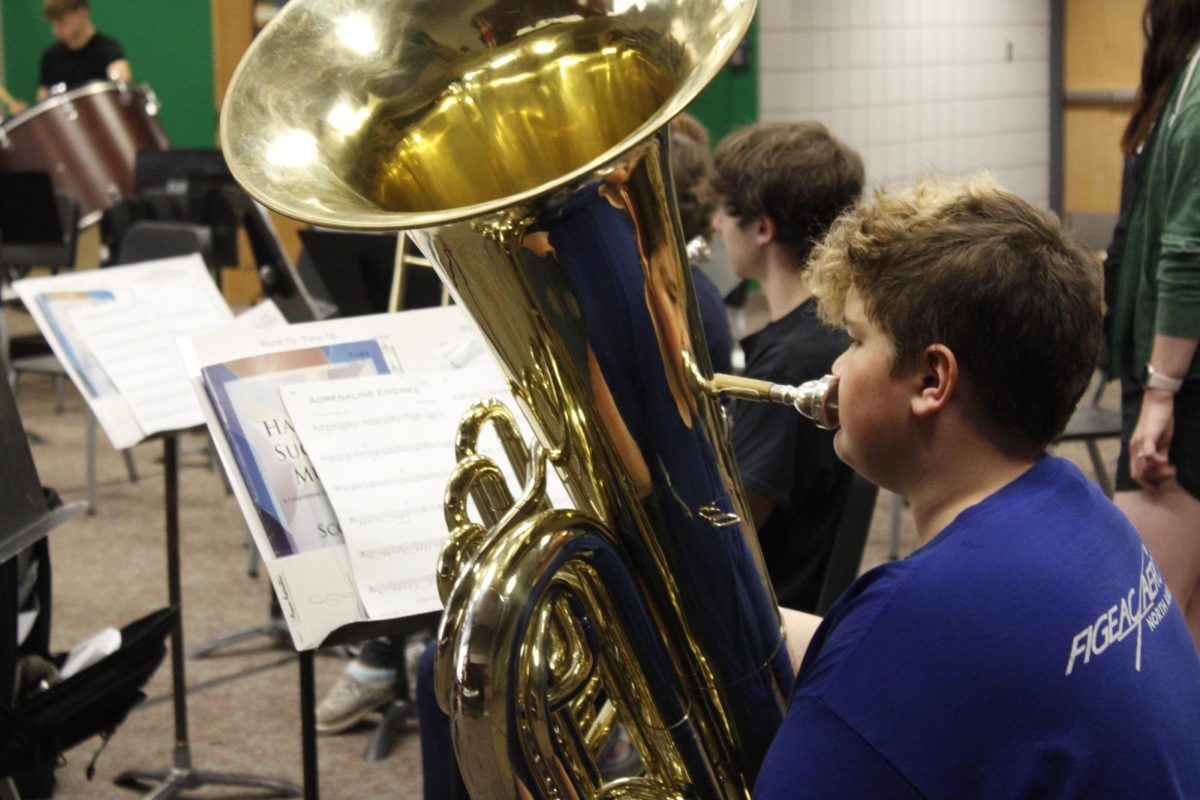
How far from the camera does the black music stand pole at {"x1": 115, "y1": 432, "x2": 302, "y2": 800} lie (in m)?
2.47

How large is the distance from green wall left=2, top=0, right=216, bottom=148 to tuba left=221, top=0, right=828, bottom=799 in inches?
268

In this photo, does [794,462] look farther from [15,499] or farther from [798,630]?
[15,499]

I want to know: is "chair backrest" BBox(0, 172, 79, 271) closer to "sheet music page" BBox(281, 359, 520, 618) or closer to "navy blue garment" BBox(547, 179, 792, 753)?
"sheet music page" BBox(281, 359, 520, 618)

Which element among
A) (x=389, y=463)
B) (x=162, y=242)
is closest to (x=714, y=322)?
(x=389, y=463)

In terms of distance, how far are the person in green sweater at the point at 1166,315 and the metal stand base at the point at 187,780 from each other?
1.54m

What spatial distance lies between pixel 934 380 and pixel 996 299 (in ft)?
0.24

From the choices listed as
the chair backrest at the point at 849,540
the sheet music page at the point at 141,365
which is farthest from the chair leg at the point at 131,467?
the chair backrest at the point at 849,540

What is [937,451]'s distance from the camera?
3.37 feet

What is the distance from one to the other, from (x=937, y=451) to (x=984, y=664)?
0.62ft

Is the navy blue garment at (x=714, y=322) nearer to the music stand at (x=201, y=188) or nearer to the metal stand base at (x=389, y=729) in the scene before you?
the metal stand base at (x=389, y=729)

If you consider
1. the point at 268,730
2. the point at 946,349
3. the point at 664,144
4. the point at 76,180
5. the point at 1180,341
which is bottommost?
the point at 268,730

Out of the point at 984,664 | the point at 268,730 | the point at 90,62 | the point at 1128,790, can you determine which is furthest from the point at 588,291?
the point at 90,62

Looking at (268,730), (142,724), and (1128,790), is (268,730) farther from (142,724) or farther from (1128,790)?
(1128,790)

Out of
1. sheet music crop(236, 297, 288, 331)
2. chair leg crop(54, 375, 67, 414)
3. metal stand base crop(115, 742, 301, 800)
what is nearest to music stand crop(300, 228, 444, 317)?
sheet music crop(236, 297, 288, 331)
